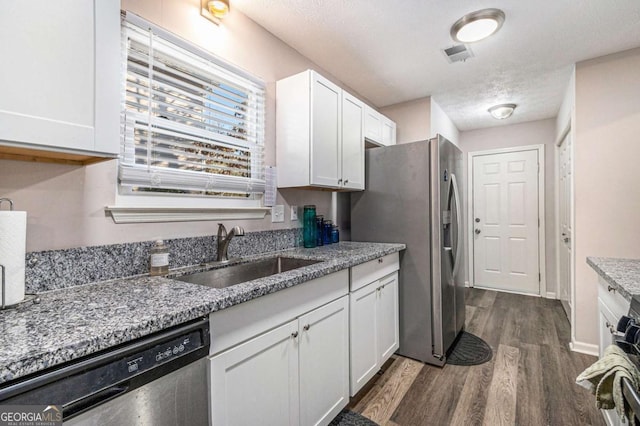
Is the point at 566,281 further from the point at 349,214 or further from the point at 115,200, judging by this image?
the point at 115,200

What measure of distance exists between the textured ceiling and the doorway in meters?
1.23

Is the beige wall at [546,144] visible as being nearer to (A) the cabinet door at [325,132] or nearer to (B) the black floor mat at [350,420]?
(A) the cabinet door at [325,132]

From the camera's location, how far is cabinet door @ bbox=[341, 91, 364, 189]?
2.40 meters

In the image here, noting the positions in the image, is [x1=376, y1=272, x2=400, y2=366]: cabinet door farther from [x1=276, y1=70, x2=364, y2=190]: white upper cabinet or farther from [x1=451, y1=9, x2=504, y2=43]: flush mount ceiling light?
[x1=451, y1=9, x2=504, y2=43]: flush mount ceiling light

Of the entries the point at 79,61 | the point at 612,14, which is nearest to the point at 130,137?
the point at 79,61

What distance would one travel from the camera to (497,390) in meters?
2.02

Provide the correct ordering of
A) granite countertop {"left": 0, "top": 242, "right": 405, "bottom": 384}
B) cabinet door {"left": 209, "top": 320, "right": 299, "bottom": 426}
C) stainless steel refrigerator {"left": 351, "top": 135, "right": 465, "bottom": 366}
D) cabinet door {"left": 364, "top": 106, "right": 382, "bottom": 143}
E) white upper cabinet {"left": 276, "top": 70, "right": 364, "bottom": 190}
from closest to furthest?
granite countertop {"left": 0, "top": 242, "right": 405, "bottom": 384} < cabinet door {"left": 209, "top": 320, "right": 299, "bottom": 426} < white upper cabinet {"left": 276, "top": 70, "right": 364, "bottom": 190} < stainless steel refrigerator {"left": 351, "top": 135, "right": 465, "bottom": 366} < cabinet door {"left": 364, "top": 106, "right": 382, "bottom": 143}

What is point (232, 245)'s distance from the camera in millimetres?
1829

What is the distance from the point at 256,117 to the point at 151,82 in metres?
0.69

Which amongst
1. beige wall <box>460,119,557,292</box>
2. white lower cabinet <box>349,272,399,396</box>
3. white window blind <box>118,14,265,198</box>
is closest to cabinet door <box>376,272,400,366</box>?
white lower cabinet <box>349,272,399,396</box>

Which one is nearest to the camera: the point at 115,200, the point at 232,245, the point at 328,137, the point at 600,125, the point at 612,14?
the point at 115,200

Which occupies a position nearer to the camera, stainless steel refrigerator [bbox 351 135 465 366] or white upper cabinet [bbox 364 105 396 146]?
stainless steel refrigerator [bbox 351 135 465 366]

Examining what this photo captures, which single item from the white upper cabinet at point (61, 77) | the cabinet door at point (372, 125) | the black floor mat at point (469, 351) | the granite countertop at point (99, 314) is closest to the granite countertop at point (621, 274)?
the black floor mat at point (469, 351)

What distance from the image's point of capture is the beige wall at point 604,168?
237cm
